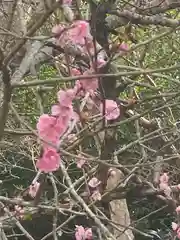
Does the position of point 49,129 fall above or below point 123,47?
below

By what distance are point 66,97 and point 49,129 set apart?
0.12 m

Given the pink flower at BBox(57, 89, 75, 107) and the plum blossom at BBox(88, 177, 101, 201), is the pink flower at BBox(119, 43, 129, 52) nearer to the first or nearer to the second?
the pink flower at BBox(57, 89, 75, 107)

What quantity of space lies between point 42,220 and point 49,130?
21.4 feet

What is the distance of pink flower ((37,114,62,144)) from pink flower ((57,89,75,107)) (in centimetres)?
7

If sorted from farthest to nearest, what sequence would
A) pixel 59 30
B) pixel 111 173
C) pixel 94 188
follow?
pixel 111 173 → pixel 94 188 → pixel 59 30

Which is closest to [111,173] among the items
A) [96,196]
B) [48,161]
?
[96,196]

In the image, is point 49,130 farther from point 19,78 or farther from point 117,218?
point 117,218

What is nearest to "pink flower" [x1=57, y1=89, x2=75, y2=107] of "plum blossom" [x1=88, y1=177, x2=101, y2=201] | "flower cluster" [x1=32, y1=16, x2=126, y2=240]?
"flower cluster" [x1=32, y1=16, x2=126, y2=240]

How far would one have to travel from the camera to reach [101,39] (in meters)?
2.88

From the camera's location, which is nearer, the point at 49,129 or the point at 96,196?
the point at 49,129

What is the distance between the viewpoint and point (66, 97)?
180cm

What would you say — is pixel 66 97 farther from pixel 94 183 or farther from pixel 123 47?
pixel 94 183

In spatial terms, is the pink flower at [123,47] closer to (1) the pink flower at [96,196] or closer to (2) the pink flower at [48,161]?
(2) the pink flower at [48,161]

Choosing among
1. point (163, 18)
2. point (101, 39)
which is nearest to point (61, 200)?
point (101, 39)
